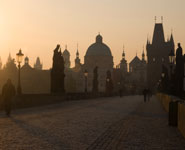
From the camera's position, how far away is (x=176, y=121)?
15617mm

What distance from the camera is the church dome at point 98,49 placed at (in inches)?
7190

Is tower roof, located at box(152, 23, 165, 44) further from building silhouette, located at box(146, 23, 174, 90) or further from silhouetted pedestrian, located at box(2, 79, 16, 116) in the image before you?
silhouetted pedestrian, located at box(2, 79, 16, 116)

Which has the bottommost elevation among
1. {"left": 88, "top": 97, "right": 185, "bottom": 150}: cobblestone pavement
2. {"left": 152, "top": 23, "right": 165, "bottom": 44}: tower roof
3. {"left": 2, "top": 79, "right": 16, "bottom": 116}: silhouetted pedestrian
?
{"left": 88, "top": 97, "right": 185, "bottom": 150}: cobblestone pavement

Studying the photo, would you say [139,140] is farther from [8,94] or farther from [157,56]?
[157,56]

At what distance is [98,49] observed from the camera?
18325 centimetres

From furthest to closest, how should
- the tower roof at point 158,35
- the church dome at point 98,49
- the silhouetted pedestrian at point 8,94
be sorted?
the church dome at point 98,49 → the tower roof at point 158,35 → the silhouetted pedestrian at point 8,94

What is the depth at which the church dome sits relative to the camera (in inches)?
7190

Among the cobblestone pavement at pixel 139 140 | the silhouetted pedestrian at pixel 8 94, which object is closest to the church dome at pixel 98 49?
the silhouetted pedestrian at pixel 8 94

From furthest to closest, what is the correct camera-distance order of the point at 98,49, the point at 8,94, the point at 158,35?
the point at 98,49, the point at 158,35, the point at 8,94

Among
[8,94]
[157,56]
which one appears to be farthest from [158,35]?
[8,94]

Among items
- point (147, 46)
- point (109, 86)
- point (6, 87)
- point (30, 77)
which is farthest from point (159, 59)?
point (6, 87)

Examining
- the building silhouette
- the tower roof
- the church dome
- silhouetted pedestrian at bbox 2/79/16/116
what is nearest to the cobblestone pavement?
silhouetted pedestrian at bbox 2/79/16/116

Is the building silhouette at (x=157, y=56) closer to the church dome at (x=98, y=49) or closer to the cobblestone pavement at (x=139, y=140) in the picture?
the church dome at (x=98, y=49)

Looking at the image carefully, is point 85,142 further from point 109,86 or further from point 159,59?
point 159,59
